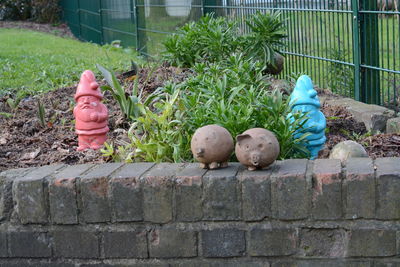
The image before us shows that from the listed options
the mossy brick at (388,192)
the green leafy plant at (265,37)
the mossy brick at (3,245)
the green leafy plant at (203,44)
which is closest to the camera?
the mossy brick at (388,192)

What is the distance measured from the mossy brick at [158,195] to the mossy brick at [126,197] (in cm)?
3

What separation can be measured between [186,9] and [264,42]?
3.86 m

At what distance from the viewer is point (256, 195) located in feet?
10.9

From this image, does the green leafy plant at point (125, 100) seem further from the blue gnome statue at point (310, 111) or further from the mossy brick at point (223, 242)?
the mossy brick at point (223, 242)

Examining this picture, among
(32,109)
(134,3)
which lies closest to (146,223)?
(32,109)

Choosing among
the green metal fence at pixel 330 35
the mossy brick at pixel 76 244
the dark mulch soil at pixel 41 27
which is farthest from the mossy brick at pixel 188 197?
the dark mulch soil at pixel 41 27

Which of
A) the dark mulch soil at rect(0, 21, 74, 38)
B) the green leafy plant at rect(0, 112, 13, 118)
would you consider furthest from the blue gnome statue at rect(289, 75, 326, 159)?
the dark mulch soil at rect(0, 21, 74, 38)

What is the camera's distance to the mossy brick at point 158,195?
134 inches

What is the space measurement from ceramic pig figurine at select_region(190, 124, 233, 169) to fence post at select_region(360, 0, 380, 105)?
2.59 meters

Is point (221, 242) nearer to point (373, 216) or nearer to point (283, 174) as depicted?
point (283, 174)

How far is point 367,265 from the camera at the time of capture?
10.8 feet

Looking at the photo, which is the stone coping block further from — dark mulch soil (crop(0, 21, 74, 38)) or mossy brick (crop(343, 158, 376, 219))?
dark mulch soil (crop(0, 21, 74, 38))

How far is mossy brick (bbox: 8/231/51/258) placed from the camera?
3.61m

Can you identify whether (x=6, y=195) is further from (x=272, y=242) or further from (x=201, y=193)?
(x=272, y=242)
